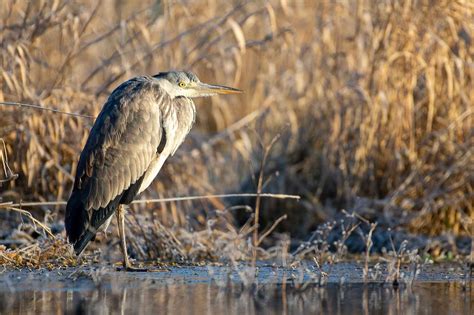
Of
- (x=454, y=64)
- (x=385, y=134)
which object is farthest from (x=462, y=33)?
(x=385, y=134)

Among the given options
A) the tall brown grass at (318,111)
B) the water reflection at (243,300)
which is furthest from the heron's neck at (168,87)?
the water reflection at (243,300)

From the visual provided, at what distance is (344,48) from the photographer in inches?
372

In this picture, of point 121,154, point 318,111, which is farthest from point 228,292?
point 318,111

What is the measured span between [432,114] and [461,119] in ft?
0.92

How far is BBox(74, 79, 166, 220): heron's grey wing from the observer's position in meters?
6.86

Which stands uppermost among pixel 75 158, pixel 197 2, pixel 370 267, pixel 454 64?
pixel 197 2

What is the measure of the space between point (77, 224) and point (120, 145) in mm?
702

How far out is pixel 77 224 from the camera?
6.69 meters

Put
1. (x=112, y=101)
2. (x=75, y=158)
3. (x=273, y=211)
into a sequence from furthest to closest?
(x=273, y=211) < (x=75, y=158) < (x=112, y=101)

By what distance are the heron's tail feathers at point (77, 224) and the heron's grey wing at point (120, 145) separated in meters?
0.05

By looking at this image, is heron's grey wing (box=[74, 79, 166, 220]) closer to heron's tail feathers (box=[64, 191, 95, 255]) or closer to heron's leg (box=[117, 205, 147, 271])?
heron's tail feathers (box=[64, 191, 95, 255])

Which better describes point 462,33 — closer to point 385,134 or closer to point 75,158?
point 385,134

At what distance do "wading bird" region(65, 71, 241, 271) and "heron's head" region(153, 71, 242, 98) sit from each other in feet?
0.19

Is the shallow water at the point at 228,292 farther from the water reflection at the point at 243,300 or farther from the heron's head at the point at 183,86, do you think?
the heron's head at the point at 183,86
